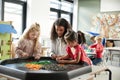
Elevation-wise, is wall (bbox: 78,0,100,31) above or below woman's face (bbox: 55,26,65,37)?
above

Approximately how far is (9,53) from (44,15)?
7.35 ft

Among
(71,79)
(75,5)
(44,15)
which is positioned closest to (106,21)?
(75,5)

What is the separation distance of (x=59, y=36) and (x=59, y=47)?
137 mm

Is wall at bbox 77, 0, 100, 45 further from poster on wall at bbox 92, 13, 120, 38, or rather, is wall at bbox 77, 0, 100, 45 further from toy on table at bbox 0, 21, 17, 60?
toy on table at bbox 0, 21, 17, 60

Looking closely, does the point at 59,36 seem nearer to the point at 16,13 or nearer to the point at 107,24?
the point at 16,13

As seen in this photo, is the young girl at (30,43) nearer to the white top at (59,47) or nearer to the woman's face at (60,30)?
the white top at (59,47)

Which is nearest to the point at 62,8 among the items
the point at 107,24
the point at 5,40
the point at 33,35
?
the point at 107,24

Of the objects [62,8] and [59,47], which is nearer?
[59,47]

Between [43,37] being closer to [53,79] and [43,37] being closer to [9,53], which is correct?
[9,53]

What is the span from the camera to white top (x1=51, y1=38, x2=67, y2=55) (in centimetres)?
238

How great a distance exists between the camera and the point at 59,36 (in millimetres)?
2396

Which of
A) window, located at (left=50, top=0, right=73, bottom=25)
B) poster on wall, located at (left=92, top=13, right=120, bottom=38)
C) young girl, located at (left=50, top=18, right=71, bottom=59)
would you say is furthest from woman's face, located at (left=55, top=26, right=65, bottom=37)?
poster on wall, located at (left=92, top=13, right=120, bottom=38)

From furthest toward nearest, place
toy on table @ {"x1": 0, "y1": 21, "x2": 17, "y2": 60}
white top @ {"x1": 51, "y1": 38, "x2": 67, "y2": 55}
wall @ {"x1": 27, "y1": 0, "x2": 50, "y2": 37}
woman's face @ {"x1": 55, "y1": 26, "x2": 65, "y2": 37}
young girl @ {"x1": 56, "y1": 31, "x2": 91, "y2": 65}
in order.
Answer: wall @ {"x1": 27, "y1": 0, "x2": 50, "y2": 37} → toy on table @ {"x1": 0, "y1": 21, "x2": 17, "y2": 60} → white top @ {"x1": 51, "y1": 38, "x2": 67, "y2": 55} → woman's face @ {"x1": 55, "y1": 26, "x2": 65, "y2": 37} → young girl @ {"x1": 56, "y1": 31, "x2": 91, "y2": 65}

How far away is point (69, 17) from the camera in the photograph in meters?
7.48
